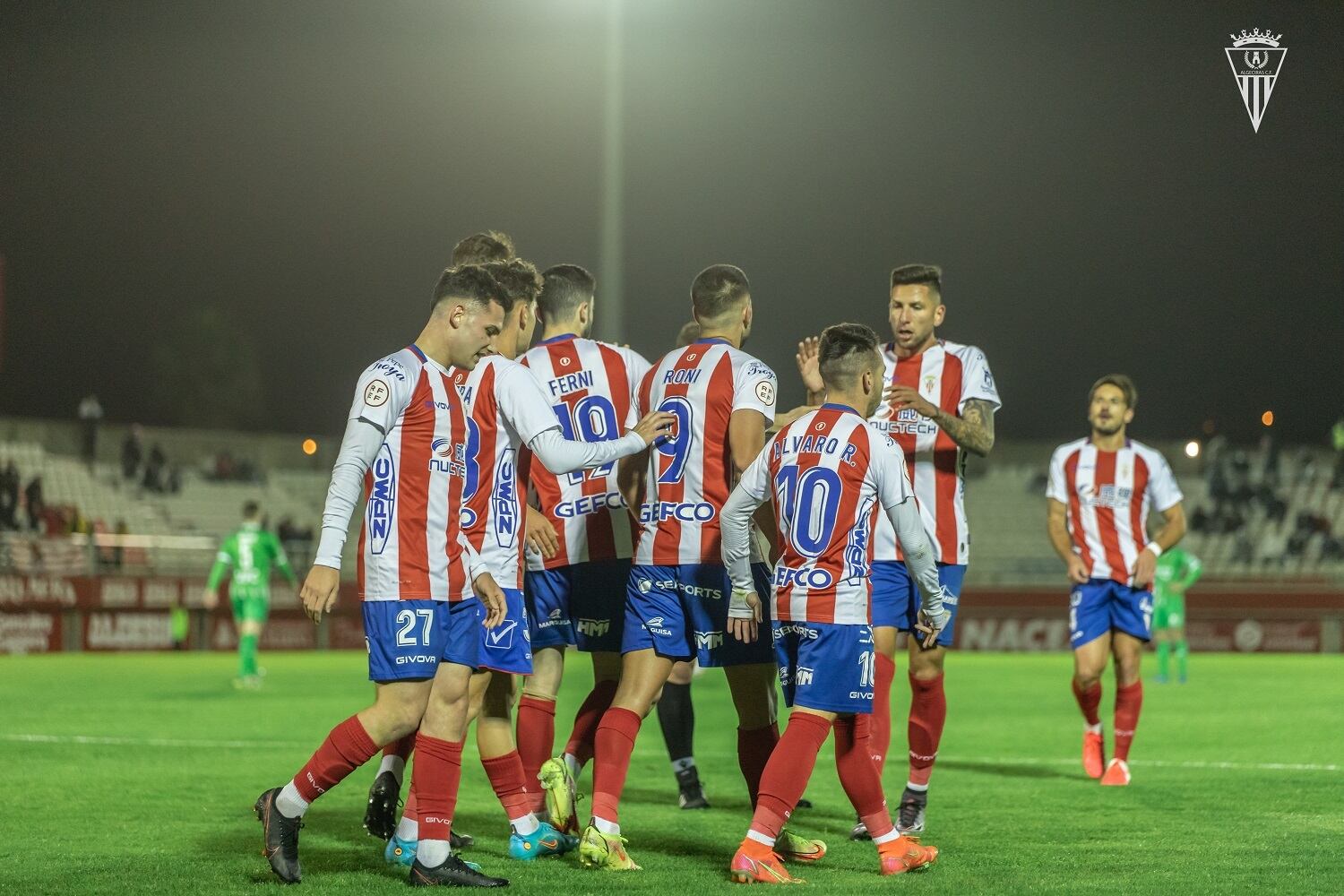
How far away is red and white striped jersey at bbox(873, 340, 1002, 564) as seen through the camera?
7.39 metres

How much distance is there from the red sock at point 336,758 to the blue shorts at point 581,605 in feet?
4.86

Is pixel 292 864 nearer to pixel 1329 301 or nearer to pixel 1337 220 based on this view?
pixel 1337 220

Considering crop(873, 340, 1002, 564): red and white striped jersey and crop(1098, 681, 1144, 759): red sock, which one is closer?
crop(873, 340, 1002, 564): red and white striped jersey

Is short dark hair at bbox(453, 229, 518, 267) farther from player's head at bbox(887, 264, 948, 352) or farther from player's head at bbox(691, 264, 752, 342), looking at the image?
player's head at bbox(887, 264, 948, 352)

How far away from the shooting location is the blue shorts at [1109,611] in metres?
9.65

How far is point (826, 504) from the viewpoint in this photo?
5.88 meters

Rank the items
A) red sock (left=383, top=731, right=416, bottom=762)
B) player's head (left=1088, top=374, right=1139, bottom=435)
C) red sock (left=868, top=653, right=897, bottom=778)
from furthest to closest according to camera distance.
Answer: player's head (left=1088, top=374, right=1139, bottom=435) < red sock (left=868, top=653, right=897, bottom=778) < red sock (left=383, top=731, right=416, bottom=762)

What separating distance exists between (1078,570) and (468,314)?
17.3ft

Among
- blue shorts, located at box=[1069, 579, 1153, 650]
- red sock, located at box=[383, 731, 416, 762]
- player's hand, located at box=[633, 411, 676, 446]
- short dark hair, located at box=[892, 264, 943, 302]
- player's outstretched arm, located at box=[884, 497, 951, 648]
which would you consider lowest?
red sock, located at box=[383, 731, 416, 762]

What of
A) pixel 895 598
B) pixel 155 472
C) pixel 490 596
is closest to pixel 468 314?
pixel 490 596

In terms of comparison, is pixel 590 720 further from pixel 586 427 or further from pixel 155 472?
pixel 155 472

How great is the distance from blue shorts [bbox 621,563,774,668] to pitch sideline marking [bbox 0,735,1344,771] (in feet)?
14.7

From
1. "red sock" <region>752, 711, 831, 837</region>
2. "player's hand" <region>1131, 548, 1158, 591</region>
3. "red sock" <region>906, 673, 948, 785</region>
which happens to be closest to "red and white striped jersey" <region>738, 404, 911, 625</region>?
"red sock" <region>752, 711, 831, 837</region>

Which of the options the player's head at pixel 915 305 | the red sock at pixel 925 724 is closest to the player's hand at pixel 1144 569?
the red sock at pixel 925 724
